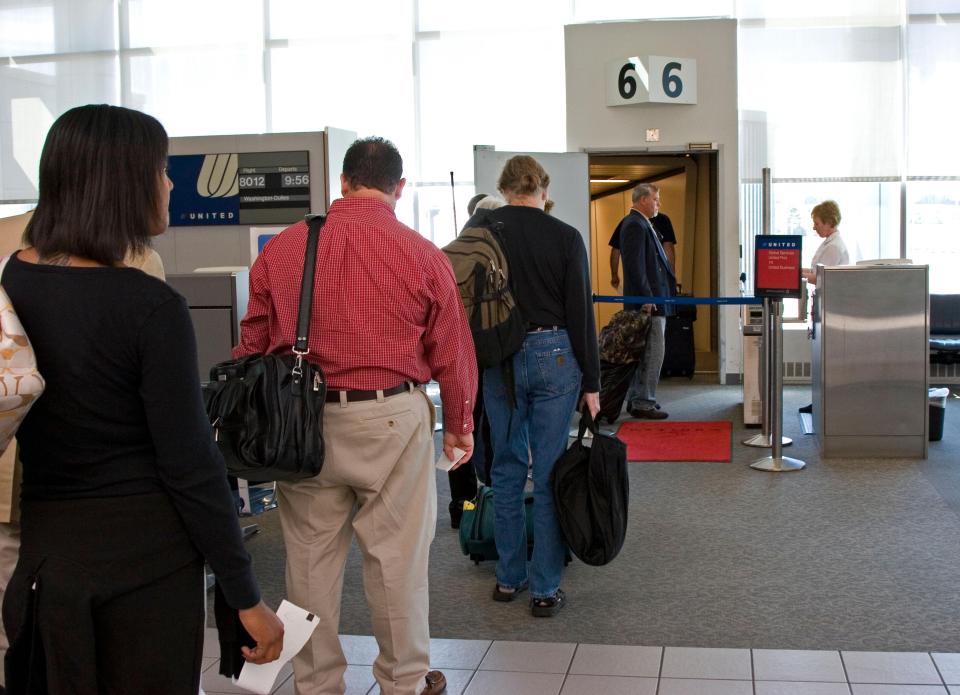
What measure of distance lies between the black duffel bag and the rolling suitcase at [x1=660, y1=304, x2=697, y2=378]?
22.0 ft

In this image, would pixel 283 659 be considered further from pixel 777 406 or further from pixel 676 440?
pixel 676 440

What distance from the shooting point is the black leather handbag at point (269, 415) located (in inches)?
97.8

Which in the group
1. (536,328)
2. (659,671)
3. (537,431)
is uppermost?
(536,328)

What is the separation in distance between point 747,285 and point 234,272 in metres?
6.69

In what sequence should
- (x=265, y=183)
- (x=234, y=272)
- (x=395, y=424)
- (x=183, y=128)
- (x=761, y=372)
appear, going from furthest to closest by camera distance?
(x=183, y=128), (x=761, y=372), (x=265, y=183), (x=234, y=272), (x=395, y=424)

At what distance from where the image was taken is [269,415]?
8.18 ft

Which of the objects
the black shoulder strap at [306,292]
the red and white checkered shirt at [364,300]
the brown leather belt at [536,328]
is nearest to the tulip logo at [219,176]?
the brown leather belt at [536,328]

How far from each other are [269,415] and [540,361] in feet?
4.22

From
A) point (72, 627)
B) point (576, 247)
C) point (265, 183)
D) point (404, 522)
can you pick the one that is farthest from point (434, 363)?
point (265, 183)

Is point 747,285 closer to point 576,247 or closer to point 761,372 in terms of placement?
point 761,372

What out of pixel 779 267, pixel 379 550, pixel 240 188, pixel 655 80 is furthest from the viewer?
pixel 655 80

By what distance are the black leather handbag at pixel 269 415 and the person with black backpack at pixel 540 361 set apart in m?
1.17

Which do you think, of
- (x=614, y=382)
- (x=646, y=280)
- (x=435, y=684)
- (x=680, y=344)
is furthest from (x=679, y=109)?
(x=435, y=684)

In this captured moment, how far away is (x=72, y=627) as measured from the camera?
147 cm
